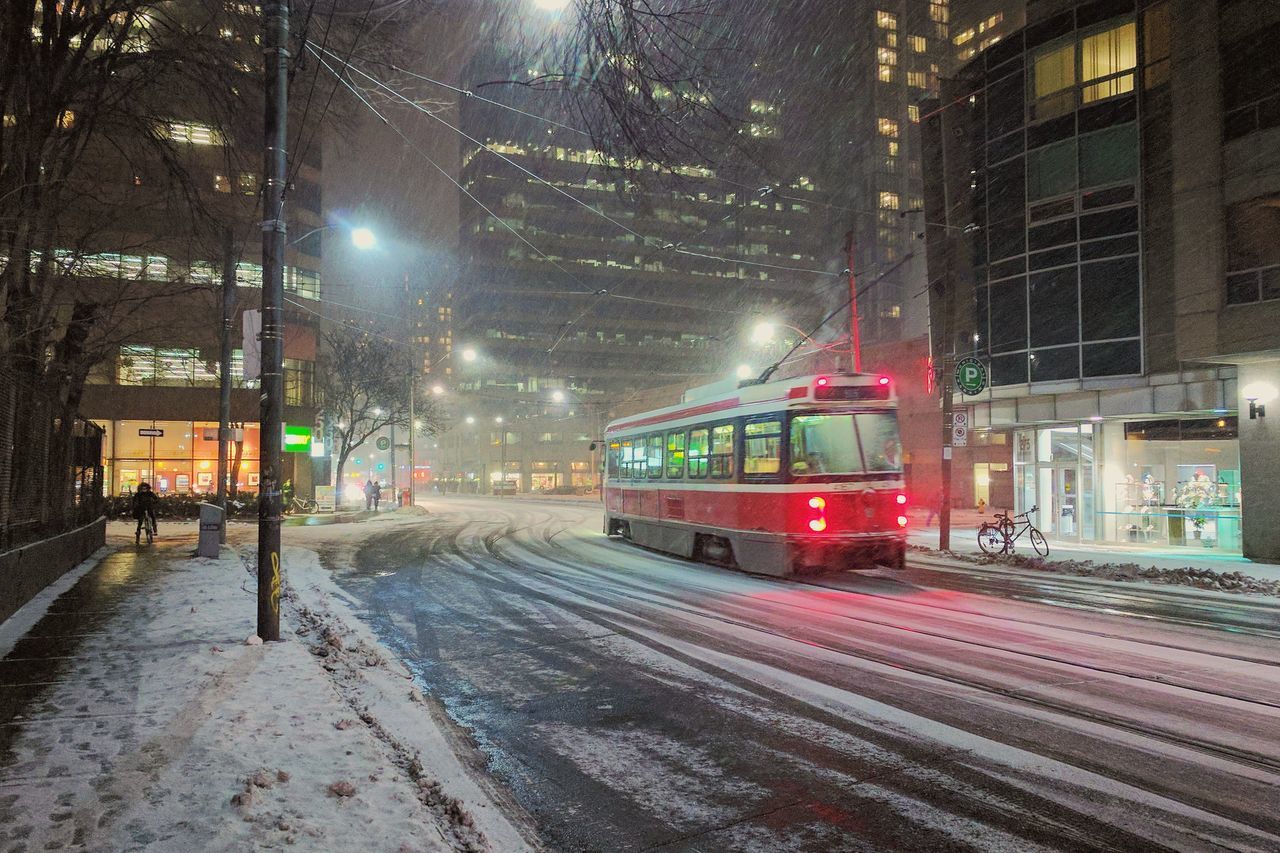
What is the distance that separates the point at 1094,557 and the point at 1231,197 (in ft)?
28.6

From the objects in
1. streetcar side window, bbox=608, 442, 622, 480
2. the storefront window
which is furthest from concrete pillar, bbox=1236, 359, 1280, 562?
the storefront window

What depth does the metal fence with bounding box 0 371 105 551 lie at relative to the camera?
1128 centimetres

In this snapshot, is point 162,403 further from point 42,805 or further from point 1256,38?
point 1256,38

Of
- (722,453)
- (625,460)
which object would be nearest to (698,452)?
(722,453)

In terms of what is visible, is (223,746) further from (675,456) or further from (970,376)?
(970,376)

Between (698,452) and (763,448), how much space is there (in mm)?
2414

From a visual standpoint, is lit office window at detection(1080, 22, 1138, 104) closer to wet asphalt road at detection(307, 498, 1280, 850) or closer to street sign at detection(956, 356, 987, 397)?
street sign at detection(956, 356, 987, 397)

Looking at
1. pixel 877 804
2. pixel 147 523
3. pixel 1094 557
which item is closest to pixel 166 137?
pixel 147 523

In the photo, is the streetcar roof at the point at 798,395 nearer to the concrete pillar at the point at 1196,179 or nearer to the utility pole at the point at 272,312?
the utility pole at the point at 272,312

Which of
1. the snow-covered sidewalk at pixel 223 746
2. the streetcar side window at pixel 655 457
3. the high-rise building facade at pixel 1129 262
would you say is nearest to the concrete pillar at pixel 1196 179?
the high-rise building facade at pixel 1129 262

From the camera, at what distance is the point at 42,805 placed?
4293 mm

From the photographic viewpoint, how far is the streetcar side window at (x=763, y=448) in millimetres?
13578

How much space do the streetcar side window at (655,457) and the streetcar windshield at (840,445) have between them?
5.28 metres

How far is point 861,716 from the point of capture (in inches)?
240
